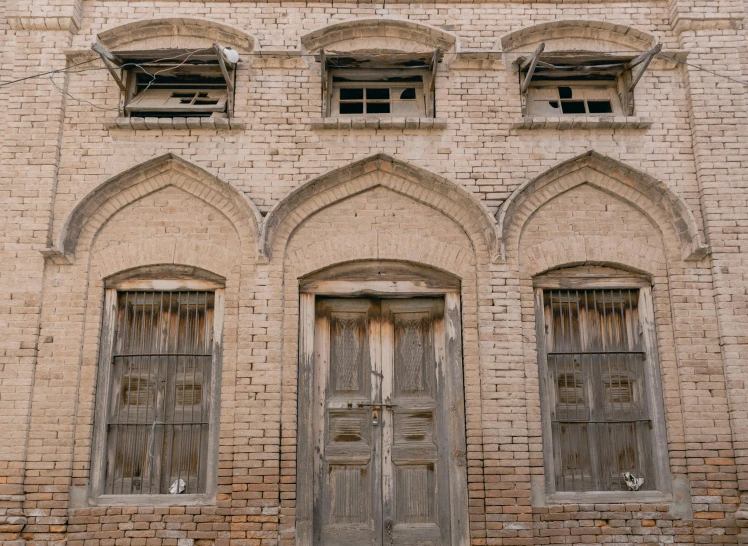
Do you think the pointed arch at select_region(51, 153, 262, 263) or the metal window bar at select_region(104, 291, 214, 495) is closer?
the metal window bar at select_region(104, 291, 214, 495)

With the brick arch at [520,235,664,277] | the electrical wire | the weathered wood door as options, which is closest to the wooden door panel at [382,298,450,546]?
the weathered wood door

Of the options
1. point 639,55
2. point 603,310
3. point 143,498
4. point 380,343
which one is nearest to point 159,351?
point 143,498

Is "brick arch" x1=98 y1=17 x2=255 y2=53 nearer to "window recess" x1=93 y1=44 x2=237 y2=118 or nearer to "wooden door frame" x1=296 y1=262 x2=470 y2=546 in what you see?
"window recess" x1=93 y1=44 x2=237 y2=118

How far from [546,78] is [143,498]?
19.7 ft

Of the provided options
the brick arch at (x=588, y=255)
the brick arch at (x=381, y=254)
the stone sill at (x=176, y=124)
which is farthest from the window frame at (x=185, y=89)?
the brick arch at (x=588, y=255)

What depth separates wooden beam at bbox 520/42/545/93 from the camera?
7902 mm

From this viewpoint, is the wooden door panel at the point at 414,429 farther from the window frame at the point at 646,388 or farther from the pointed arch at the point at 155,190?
the pointed arch at the point at 155,190

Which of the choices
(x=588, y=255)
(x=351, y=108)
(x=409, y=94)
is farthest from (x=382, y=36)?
(x=588, y=255)

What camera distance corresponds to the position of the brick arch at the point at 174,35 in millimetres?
8320

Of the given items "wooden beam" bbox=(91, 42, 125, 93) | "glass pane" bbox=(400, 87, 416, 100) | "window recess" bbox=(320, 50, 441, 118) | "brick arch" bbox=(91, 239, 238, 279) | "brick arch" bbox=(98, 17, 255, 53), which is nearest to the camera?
"brick arch" bbox=(91, 239, 238, 279)

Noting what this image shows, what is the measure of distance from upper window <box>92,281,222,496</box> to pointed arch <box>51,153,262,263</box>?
2.44ft

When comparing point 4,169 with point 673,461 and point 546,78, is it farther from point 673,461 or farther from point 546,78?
point 673,461

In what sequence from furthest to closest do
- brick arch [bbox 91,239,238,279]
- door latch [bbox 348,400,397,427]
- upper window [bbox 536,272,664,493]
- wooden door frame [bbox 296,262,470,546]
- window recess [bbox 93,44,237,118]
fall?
window recess [bbox 93,44,237,118], brick arch [bbox 91,239,238,279], door latch [bbox 348,400,397,427], upper window [bbox 536,272,664,493], wooden door frame [bbox 296,262,470,546]

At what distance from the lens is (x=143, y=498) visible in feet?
23.8
